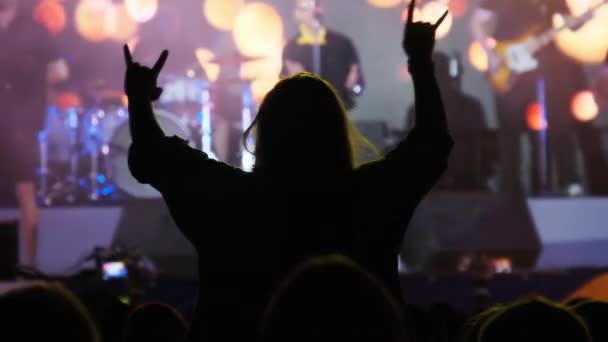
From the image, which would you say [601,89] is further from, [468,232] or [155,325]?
[155,325]

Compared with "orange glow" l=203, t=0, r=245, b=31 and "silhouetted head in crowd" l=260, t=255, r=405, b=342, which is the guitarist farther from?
"silhouetted head in crowd" l=260, t=255, r=405, b=342

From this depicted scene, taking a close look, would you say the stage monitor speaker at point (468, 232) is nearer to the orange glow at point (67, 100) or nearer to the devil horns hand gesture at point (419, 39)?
the orange glow at point (67, 100)

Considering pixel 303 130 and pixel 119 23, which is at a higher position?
pixel 119 23

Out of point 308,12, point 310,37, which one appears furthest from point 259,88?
point 308,12

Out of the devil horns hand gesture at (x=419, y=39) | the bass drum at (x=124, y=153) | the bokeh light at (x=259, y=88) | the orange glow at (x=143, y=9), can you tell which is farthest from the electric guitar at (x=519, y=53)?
the devil horns hand gesture at (x=419, y=39)

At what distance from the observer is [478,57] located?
10055 mm

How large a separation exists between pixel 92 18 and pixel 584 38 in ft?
19.0

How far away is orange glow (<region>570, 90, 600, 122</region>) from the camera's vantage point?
9.09m

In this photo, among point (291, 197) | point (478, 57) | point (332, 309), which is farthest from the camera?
point (478, 57)

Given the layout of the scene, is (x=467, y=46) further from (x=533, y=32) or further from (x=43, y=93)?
(x=43, y=93)

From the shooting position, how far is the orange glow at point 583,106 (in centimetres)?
909

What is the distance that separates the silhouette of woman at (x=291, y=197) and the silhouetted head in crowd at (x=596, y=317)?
0.46 meters

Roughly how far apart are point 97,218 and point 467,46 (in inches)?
196

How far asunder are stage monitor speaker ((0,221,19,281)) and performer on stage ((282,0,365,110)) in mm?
3496
